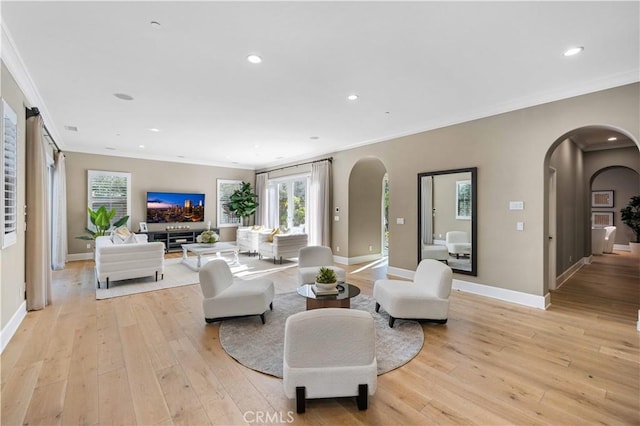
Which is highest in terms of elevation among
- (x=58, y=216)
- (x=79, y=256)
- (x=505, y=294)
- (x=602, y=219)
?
(x=58, y=216)

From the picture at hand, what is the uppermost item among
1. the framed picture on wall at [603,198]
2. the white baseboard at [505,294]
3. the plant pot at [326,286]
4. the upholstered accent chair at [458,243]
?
the framed picture on wall at [603,198]

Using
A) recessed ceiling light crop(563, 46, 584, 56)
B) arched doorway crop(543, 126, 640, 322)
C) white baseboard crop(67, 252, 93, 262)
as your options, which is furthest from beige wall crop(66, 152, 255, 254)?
recessed ceiling light crop(563, 46, 584, 56)

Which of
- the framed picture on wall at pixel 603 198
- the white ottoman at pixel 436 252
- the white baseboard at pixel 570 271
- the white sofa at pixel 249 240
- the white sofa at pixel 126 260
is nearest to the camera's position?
the white sofa at pixel 126 260

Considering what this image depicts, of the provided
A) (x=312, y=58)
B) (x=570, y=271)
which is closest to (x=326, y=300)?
(x=312, y=58)

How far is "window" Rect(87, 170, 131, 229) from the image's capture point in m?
7.94

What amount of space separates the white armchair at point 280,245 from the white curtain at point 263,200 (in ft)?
6.96

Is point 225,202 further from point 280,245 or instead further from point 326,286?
point 326,286

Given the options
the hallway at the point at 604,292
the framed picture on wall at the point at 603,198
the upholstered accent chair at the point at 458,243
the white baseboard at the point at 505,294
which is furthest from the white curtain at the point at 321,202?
the framed picture on wall at the point at 603,198

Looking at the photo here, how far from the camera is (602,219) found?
1018 cm

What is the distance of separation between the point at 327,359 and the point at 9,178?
3792mm

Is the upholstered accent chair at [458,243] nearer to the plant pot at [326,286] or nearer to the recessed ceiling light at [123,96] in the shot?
the plant pot at [326,286]

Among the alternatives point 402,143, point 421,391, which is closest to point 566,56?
point 402,143

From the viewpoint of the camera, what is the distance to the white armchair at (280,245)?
732cm

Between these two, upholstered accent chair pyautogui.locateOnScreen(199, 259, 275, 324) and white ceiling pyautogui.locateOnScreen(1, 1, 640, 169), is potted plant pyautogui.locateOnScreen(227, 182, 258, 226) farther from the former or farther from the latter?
upholstered accent chair pyautogui.locateOnScreen(199, 259, 275, 324)
